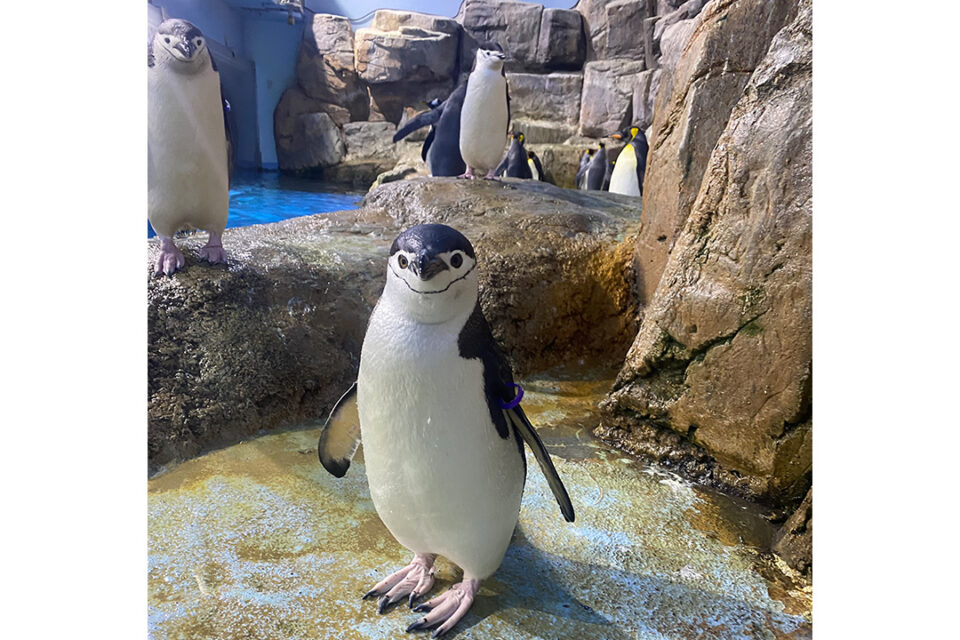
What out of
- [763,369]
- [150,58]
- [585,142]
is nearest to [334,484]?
[150,58]

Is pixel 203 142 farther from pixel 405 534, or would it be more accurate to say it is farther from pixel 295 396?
pixel 405 534

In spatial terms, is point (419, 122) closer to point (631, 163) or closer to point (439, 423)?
point (439, 423)

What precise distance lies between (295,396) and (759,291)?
1.43 metres

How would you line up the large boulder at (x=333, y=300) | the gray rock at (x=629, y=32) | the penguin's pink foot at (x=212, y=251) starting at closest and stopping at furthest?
the large boulder at (x=333, y=300) → the penguin's pink foot at (x=212, y=251) → the gray rock at (x=629, y=32)

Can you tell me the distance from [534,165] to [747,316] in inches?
129

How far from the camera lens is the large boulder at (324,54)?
4.75 ft

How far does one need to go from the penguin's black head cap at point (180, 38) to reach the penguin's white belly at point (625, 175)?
384 cm

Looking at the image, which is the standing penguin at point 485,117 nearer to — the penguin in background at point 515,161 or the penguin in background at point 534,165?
the penguin in background at point 515,161

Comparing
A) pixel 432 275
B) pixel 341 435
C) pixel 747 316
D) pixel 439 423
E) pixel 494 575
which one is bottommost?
pixel 494 575

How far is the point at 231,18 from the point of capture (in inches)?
53.9

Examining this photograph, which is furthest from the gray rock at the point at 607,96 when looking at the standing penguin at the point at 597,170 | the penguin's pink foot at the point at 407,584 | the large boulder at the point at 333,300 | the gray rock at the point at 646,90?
the penguin's pink foot at the point at 407,584

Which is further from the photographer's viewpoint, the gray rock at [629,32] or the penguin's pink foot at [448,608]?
the gray rock at [629,32]

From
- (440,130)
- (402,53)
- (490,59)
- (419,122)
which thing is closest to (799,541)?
(402,53)

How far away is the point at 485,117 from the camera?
3.42 metres
